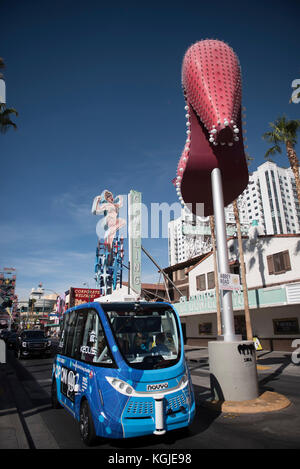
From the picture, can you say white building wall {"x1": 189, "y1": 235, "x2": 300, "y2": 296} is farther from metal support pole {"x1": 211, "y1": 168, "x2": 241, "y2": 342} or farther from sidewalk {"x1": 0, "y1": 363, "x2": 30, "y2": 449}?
sidewalk {"x1": 0, "y1": 363, "x2": 30, "y2": 449}

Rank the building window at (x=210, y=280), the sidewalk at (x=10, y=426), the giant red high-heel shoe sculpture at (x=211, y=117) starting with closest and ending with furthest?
the sidewalk at (x=10, y=426) → the giant red high-heel shoe sculpture at (x=211, y=117) → the building window at (x=210, y=280)

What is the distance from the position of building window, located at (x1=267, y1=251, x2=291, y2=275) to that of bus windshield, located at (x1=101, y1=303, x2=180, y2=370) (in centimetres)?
1956

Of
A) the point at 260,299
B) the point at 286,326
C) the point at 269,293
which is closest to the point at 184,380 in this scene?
the point at 269,293

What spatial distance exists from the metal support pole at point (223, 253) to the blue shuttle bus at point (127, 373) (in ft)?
9.91

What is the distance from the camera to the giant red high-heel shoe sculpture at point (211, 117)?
8688 mm

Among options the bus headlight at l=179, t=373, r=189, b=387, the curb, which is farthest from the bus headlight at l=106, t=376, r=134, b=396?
the curb

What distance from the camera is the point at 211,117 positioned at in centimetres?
868

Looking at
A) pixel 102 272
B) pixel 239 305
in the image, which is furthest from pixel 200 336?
pixel 102 272

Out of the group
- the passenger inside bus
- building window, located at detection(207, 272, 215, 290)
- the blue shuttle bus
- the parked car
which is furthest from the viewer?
building window, located at detection(207, 272, 215, 290)

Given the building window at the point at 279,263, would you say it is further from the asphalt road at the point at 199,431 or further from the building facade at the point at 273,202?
the building facade at the point at 273,202

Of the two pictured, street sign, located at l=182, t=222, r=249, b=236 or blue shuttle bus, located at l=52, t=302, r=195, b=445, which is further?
street sign, located at l=182, t=222, r=249, b=236

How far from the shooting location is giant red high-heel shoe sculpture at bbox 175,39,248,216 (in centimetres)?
869

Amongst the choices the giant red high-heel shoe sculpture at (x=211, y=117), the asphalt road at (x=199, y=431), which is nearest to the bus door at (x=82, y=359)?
the asphalt road at (x=199, y=431)

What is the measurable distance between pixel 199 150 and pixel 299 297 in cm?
1386
